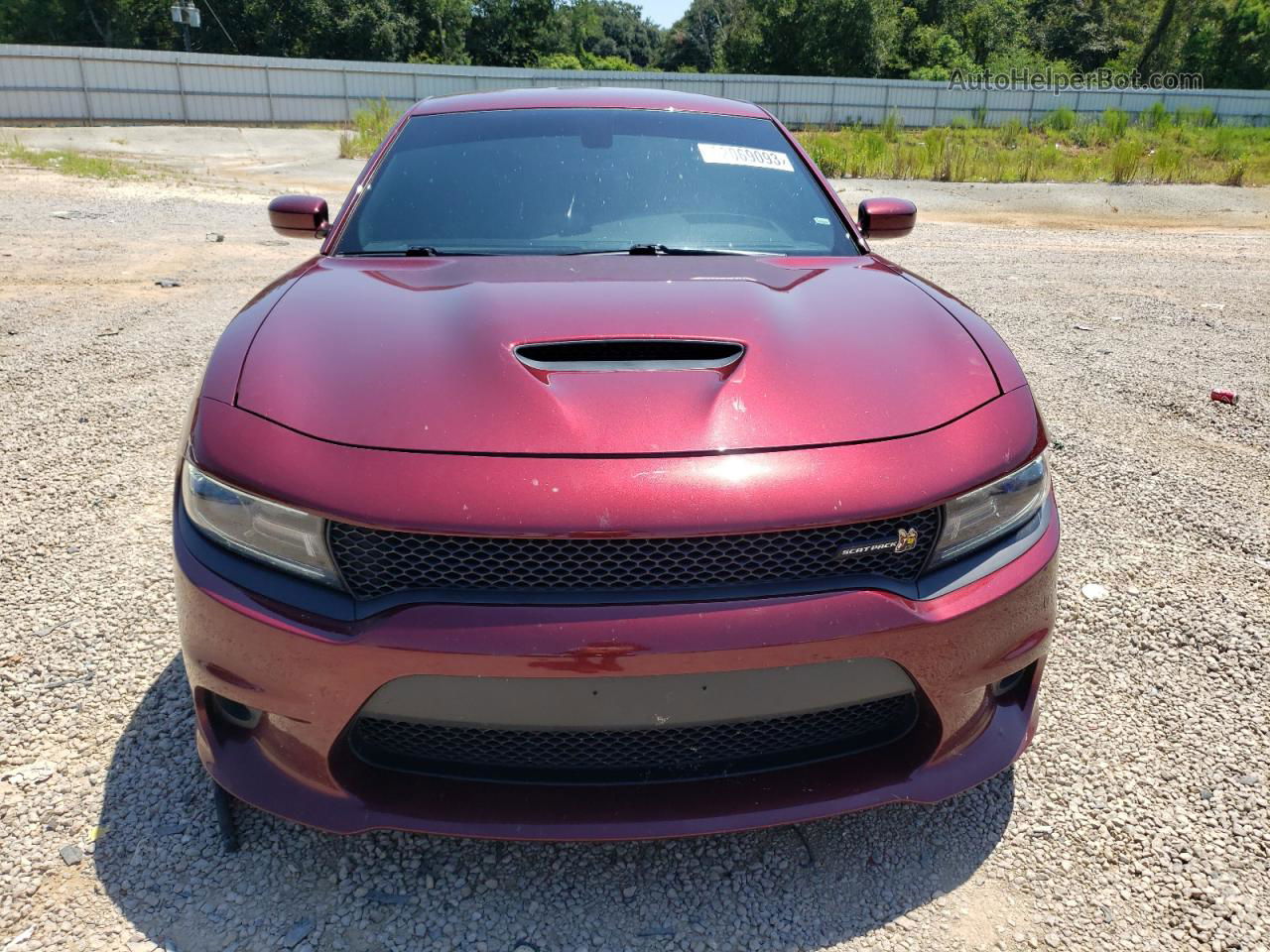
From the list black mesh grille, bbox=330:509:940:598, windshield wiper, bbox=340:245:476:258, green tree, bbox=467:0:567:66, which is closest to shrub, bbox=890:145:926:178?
windshield wiper, bbox=340:245:476:258

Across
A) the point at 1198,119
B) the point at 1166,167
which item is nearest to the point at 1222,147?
the point at 1198,119

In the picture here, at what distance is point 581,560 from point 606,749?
387 mm

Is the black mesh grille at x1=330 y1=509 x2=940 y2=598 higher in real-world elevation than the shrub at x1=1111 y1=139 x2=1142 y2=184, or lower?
lower

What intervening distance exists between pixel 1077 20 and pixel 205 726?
2462 inches

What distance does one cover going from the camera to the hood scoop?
1.72 metres

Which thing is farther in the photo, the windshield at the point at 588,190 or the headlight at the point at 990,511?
the windshield at the point at 588,190

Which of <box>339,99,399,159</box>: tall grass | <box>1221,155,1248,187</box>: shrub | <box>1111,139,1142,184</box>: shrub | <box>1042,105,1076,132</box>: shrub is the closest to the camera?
<box>1111,139,1142,184</box>: shrub

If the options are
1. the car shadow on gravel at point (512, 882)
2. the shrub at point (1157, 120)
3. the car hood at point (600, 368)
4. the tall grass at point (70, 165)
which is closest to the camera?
the car hood at point (600, 368)

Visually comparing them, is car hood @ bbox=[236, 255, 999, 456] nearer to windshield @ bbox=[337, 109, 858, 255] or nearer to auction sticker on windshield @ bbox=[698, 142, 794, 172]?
windshield @ bbox=[337, 109, 858, 255]

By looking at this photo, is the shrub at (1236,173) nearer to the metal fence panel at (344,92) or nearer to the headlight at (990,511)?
the metal fence panel at (344,92)

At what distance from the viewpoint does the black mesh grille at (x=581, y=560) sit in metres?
1.45

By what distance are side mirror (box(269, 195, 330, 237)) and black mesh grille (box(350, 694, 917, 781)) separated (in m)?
2.00

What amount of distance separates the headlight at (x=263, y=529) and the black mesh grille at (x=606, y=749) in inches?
11.6
